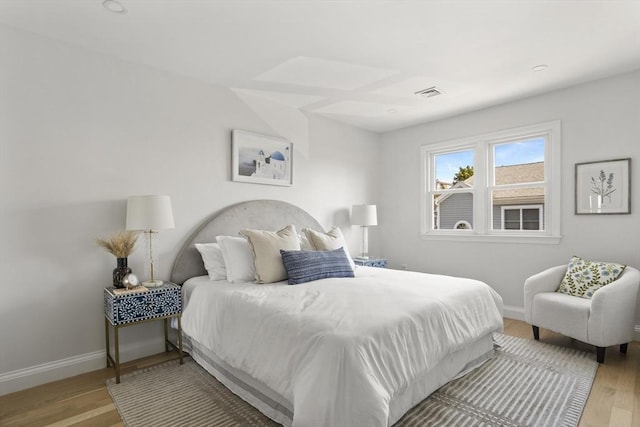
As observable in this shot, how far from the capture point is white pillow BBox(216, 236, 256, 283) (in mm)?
2934

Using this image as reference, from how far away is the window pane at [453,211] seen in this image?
4590mm

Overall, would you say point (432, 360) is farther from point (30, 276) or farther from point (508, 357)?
point (30, 276)

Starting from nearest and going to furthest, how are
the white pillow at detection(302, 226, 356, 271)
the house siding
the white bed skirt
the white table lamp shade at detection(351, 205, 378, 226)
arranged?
1. the white bed skirt
2. the white pillow at detection(302, 226, 356, 271)
3. the house siding
4. the white table lamp shade at detection(351, 205, 378, 226)

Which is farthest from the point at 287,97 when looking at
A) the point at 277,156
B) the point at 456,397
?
the point at 456,397

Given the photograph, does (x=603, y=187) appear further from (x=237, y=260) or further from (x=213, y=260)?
(x=213, y=260)

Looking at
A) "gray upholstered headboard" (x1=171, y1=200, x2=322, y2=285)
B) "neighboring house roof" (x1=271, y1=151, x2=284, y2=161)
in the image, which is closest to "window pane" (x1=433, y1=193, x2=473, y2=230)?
"gray upholstered headboard" (x1=171, y1=200, x2=322, y2=285)

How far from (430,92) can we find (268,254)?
2.47 m

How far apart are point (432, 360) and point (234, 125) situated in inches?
114

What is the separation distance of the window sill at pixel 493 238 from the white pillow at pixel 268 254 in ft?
8.22

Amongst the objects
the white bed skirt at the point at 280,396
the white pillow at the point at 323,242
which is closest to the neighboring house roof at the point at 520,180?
the white bed skirt at the point at 280,396

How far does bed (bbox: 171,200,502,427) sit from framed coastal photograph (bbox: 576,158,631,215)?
168 centimetres

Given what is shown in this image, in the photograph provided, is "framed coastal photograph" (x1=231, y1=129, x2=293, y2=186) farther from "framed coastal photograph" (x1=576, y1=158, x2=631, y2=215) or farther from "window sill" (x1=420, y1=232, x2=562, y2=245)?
"framed coastal photograph" (x1=576, y1=158, x2=631, y2=215)

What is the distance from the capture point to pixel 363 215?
4.73 metres

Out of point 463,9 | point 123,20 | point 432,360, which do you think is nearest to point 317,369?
point 432,360
